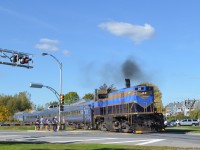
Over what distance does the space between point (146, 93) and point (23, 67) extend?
11759mm

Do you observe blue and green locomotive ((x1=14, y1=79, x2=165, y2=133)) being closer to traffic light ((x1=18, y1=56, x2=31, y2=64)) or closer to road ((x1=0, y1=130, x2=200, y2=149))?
road ((x1=0, y1=130, x2=200, y2=149))

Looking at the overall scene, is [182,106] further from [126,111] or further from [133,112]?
[133,112]

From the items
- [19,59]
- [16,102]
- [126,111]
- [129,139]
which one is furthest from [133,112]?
[16,102]

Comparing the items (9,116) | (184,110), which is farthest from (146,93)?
(184,110)

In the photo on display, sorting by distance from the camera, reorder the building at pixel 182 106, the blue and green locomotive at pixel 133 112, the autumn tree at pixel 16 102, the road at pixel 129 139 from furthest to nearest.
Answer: the building at pixel 182 106 → the autumn tree at pixel 16 102 → the blue and green locomotive at pixel 133 112 → the road at pixel 129 139

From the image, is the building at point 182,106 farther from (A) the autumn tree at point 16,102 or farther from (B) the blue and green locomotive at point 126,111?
(B) the blue and green locomotive at point 126,111

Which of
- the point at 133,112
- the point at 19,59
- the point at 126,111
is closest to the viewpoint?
the point at 19,59

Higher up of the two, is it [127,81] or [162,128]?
[127,81]

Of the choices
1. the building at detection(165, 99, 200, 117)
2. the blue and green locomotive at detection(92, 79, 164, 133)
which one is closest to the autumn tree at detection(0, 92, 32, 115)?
the building at detection(165, 99, 200, 117)

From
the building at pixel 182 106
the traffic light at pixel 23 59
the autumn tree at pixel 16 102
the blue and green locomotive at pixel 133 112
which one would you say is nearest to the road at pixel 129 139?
the blue and green locomotive at pixel 133 112

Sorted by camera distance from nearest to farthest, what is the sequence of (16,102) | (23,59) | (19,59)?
(23,59), (19,59), (16,102)

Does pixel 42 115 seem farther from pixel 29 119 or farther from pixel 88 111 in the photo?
pixel 88 111

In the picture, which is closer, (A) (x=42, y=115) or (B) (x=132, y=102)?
(B) (x=132, y=102)

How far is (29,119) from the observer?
71312 mm
